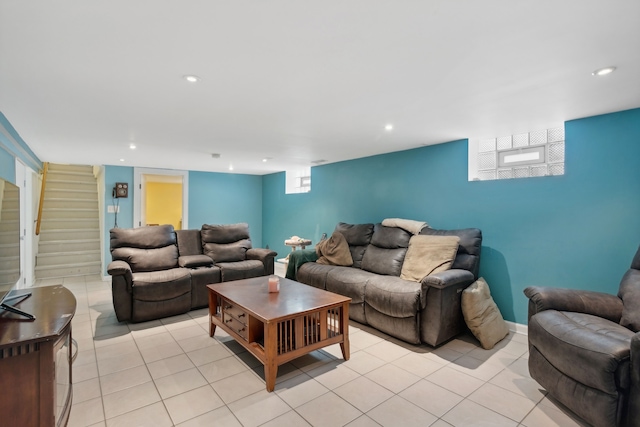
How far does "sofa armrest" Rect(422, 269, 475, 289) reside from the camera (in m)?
2.59

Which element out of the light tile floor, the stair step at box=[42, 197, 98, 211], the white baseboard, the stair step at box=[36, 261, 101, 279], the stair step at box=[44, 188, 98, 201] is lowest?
the light tile floor

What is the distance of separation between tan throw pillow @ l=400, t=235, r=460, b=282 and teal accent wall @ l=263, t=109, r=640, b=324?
51 cm

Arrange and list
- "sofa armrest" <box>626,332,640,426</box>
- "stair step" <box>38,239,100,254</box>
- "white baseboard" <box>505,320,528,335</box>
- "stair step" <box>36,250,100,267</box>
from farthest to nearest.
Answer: "stair step" <box>38,239,100,254</box> → "stair step" <box>36,250,100,267</box> → "white baseboard" <box>505,320,528,335</box> → "sofa armrest" <box>626,332,640,426</box>

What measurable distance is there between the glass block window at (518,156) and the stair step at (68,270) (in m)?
6.35

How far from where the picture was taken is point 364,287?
10.5 ft

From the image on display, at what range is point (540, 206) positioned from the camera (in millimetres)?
2908

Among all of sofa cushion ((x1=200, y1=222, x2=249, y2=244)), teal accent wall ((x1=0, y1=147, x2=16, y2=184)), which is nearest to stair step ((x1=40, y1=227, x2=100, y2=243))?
teal accent wall ((x1=0, y1=147, x2=16, y2=184))

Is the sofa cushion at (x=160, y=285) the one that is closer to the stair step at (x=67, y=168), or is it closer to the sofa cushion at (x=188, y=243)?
the sofa cushion at (x=188, y=243)

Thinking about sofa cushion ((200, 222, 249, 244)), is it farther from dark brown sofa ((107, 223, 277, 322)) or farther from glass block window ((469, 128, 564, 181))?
glass block window ((469, 128, 564, 181))

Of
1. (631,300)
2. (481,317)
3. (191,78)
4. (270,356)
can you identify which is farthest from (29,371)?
(631,300)

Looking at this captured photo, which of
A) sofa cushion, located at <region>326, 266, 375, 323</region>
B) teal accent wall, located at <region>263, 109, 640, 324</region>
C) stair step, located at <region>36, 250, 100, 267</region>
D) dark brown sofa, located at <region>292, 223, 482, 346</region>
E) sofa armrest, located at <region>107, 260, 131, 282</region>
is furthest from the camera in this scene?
stair step, located at <region>36, 250, 100, 267</region>

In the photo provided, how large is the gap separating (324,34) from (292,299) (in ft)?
6.47

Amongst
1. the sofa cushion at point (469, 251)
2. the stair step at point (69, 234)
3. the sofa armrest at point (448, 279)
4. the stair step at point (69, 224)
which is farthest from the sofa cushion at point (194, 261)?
the stair step at point (69, 224)

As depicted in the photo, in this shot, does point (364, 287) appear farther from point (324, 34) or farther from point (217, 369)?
point (324, 34)
